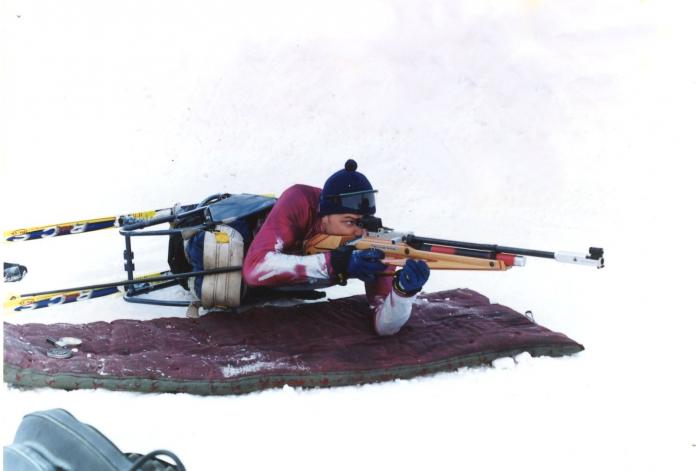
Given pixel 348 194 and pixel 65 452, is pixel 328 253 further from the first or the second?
pixel 65 452

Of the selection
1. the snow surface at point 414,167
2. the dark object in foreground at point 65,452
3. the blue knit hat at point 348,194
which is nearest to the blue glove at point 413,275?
the snow surface at point 414,167

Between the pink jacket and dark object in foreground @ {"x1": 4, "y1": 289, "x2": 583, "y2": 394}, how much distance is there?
161 mm

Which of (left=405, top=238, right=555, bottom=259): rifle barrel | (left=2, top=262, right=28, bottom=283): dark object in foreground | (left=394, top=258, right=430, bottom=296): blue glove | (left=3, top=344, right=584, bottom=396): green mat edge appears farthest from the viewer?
(left=2, top=262, right=28, bottom=283): dark object in foreground

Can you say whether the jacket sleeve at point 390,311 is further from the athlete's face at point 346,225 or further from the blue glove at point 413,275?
the athlete's face at point 346,225

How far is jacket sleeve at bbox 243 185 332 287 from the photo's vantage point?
13.9 feet

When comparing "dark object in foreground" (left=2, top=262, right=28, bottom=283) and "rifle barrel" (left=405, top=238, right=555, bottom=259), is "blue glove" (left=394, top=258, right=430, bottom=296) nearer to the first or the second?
"rifle barrel" (left=405, top=238, right=555, bottom=259)

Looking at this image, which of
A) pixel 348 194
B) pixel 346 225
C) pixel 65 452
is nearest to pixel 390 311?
pixel 346 225

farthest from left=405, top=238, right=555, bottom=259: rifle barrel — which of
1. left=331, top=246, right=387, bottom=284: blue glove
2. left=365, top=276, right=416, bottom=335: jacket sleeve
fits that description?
left=365, top=276, right=416, bottom=335: jacket sleeve

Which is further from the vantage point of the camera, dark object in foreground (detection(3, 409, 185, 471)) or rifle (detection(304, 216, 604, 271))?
rifle (detection(304, 216, 604, 271))

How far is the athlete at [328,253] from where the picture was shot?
412cm

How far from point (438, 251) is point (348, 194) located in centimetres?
72

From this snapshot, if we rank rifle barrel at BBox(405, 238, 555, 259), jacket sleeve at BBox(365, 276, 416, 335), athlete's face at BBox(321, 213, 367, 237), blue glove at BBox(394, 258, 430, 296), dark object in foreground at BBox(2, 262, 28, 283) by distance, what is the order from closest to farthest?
rifle barrel at BBox(405, 238, 555, 259)
blue glove at BBox(394, 258, 430, 296)
jacket sleeve at BBox(365, 276, 416, 335)
athlete's face at BBox(321, 213, 367, 237)
dark object in foreground at BBox(2, 262, 28, 283)

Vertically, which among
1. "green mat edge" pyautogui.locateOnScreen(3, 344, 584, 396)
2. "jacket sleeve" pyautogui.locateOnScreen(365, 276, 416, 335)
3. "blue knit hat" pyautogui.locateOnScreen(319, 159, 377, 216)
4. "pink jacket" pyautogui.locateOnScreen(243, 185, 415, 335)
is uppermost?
"blue knit hat" pyautogui.locateOnScreen(319, 159, 377, 216)

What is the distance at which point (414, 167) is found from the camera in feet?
26.2
